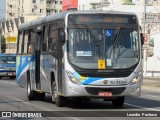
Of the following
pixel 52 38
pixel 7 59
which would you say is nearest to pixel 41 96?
pixel 52 38

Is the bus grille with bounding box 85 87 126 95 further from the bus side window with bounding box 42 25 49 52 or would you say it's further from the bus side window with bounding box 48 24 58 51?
the bus side window with bounding box 42 25 49 52

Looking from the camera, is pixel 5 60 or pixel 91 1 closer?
pixel 5 60

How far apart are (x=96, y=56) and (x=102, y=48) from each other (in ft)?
1.17

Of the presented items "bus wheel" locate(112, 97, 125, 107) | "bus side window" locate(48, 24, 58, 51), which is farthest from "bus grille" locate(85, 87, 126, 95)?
"bus side window" locate(48, 24, 58, 51)

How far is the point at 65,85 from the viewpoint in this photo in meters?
18.3

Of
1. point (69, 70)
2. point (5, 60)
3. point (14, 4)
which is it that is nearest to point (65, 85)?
point (69, 70)

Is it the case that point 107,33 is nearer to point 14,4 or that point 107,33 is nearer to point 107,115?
point 107,115

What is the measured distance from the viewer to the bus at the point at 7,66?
164 feet

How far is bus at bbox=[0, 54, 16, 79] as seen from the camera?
50.1 meters

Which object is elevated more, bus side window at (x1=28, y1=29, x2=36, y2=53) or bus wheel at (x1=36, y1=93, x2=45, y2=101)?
bus side window at (x1=28, y1=29, x2=36, y2=53)

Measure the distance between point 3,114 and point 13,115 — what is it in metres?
0.48

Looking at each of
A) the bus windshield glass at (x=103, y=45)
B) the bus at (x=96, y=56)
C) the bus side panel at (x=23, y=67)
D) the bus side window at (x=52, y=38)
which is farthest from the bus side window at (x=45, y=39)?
the bus windshield glass at (x=103, y=45)

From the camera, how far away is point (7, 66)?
50.2 m

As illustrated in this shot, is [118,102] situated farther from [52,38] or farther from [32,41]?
[32,41]
